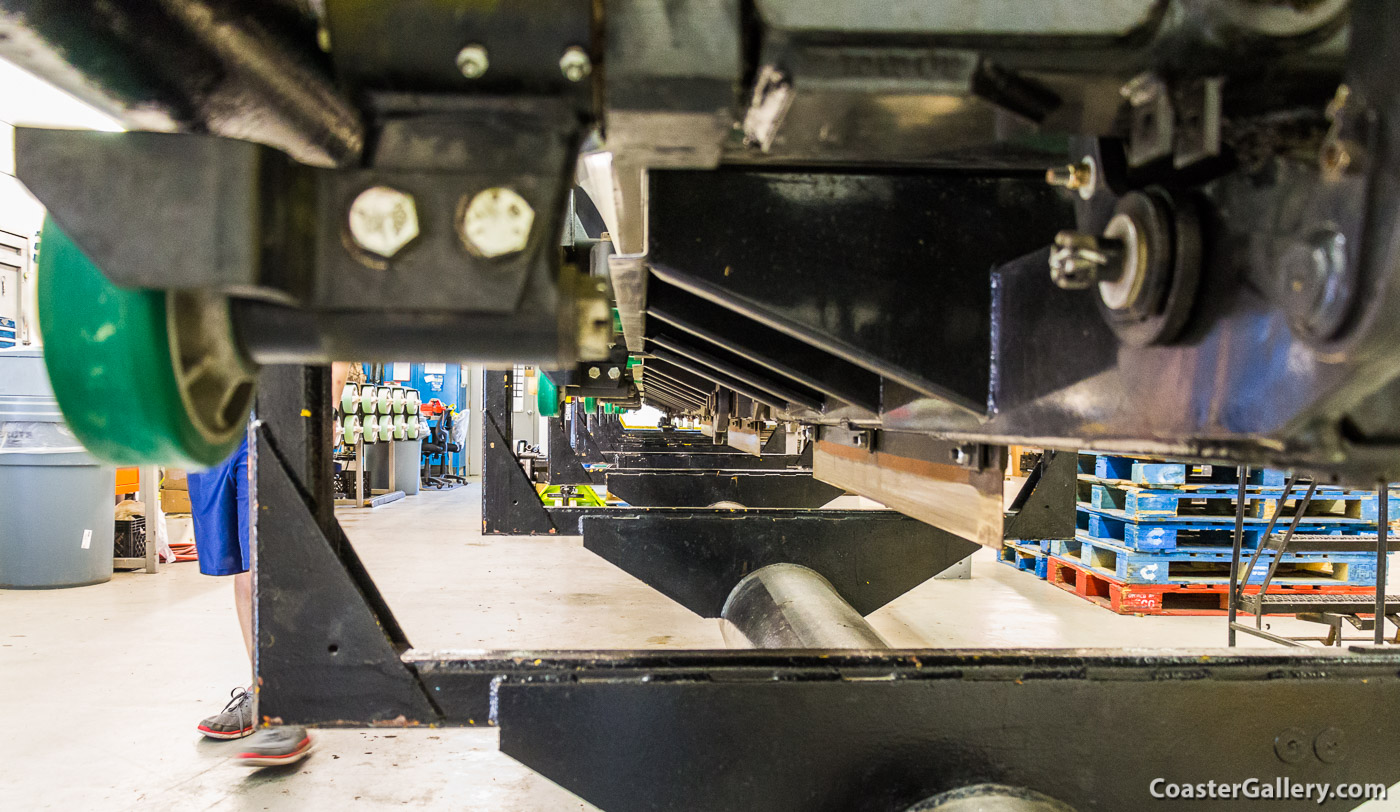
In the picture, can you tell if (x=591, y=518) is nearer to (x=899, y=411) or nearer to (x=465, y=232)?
(x=899, y=411)

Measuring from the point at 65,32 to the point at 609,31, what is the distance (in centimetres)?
37

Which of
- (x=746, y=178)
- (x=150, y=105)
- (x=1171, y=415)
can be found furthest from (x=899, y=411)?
(x=150, y=105)

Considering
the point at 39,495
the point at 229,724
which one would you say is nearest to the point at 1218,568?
the point at 229,724

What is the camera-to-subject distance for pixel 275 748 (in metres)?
2.54

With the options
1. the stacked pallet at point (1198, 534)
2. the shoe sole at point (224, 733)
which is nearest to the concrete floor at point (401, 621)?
the shoe sole at point (224, 733)

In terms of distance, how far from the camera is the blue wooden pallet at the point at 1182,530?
4523 mm

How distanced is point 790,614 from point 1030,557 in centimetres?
480

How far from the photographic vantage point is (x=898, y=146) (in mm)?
714

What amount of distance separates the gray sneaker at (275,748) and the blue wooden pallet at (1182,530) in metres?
4.57

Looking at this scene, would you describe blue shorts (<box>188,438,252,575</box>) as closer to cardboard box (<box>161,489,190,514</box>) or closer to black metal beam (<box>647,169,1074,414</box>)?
black metal beam (<box>647,169,1074,414</box>)

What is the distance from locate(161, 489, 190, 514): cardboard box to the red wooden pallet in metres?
7.99

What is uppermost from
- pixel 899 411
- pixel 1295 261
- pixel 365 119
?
pixel 365 119

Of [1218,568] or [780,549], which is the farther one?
[1218,568]

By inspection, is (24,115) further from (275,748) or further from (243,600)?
(275,748)
